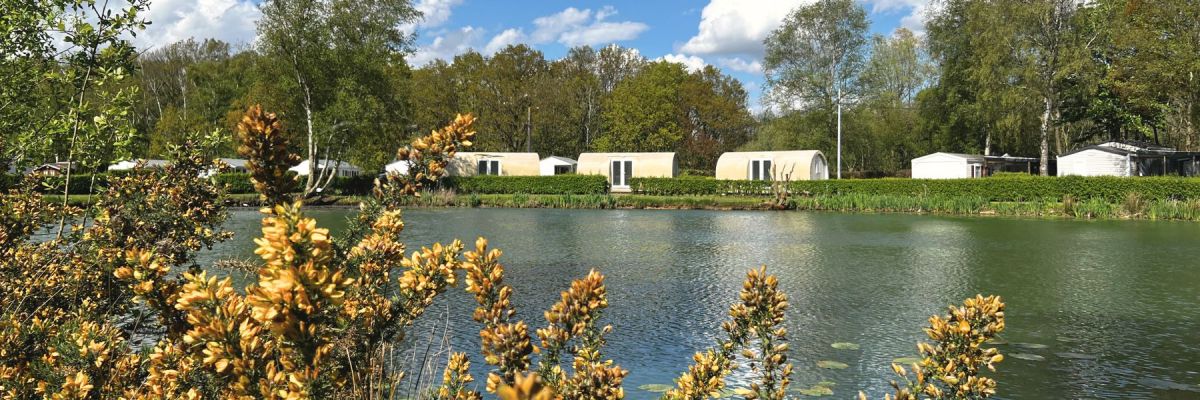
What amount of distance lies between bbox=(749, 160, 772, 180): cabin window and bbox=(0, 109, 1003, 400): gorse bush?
44953 mm

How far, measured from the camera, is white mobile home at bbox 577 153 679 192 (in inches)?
1940

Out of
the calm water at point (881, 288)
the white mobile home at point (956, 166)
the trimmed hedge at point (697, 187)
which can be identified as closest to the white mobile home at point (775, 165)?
the trimmed hedge at point (697, 187)

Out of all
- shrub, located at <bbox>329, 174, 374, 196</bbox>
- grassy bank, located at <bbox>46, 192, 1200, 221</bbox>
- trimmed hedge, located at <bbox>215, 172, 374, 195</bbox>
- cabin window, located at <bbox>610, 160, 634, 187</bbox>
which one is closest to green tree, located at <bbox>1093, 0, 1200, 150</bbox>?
grassy bank, located at <bbox>46, 192, 1200, 221</bbox>

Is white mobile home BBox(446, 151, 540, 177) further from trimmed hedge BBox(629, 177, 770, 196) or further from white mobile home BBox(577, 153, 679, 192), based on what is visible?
trimmed hedge BBox(629, 177, 770, 196)

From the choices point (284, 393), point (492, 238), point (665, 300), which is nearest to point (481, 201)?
point (492, 238)

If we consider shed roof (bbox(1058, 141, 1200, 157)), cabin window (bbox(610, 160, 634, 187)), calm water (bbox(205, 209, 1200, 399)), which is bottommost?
calm water (bbox(205, 209, 1200, 399))

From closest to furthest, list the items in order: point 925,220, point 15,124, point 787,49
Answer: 1. point 15,124
2. point 925,220
3. point 787,49

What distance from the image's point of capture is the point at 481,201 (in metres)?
39.5

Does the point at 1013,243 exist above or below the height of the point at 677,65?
below

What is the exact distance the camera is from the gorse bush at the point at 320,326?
85.8 inches

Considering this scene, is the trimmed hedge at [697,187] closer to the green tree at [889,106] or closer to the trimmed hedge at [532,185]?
the trimmed hedge at [532,185]

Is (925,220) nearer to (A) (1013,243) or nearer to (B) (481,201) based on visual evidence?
(A) (1013,243)

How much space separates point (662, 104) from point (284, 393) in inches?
2434

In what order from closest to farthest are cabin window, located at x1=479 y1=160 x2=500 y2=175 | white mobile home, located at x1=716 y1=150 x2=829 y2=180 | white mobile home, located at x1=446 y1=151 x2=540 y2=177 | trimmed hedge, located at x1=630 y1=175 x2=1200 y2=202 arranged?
trimmed hedge, located at x1=630 y1=175 x2=1200 y2=202
white mobile home, located at x1=716 y1=150 x2=829 y2=180
white mobile home, located at x1=446 y1=151 x2=540 y2=177
cabin window, located at x1=479 y1=160 x2=500 y2=175
